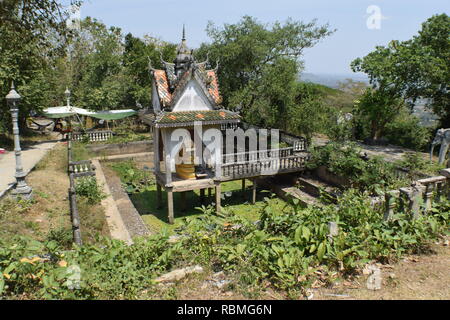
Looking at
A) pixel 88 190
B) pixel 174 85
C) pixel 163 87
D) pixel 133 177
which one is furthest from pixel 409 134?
pixel 88 190

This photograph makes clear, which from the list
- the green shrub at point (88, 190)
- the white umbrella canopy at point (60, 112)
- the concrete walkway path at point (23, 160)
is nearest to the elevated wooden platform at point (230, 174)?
the green shrub at point (88, 190)

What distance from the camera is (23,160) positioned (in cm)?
1684

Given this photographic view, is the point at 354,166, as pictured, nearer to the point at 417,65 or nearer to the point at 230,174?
the point at 230,174

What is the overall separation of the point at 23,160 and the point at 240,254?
1567cm

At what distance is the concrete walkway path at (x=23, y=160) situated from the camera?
12636 millimetres

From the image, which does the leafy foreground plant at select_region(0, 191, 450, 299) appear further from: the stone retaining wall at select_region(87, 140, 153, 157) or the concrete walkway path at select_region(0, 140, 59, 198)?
the stone retaining wall at select_region(87, 140, 153, 157)

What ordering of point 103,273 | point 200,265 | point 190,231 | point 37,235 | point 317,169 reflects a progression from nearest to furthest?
point 103,273
point 200,265
point 190,231
point 37,235
point 317,169

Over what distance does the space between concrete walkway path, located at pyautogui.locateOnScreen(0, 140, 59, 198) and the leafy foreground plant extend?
25.0ft

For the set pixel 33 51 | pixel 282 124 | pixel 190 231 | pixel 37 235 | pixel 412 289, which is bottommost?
pixel 37 235

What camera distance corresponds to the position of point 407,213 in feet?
21.5

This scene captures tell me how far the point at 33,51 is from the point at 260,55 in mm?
13786
